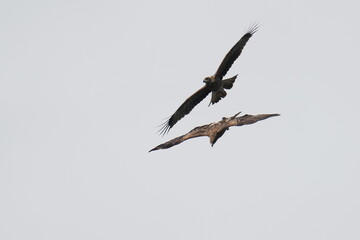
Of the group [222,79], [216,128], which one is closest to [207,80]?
[222,79]

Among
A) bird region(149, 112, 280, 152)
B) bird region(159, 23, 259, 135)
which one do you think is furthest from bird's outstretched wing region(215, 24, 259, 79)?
bird region(149, 112, 280, 152)

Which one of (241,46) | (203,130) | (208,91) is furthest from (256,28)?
(203,130)

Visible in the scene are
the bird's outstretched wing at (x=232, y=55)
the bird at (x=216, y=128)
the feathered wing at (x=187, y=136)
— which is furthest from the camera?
the bird's outstretched wing at (x=232, y=55)

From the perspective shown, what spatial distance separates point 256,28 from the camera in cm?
2827

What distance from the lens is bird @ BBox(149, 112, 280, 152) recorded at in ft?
47.5

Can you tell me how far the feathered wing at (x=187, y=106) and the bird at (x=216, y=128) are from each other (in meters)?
14.0

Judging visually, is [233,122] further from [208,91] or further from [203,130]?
[208,91]

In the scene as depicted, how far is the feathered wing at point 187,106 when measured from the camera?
29.4 m

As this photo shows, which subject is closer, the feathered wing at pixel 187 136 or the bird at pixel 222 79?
the feathered wing at pixel 187 136

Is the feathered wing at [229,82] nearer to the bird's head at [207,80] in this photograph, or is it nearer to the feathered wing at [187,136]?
the bird's head at [207,80]

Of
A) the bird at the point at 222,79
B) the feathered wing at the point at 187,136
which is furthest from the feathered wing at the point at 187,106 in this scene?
the feathered wing at the point at 187,136

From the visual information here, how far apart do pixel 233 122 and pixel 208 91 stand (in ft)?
48.3

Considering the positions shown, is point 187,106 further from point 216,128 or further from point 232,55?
point 216,128

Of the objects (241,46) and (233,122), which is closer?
(233,122)
